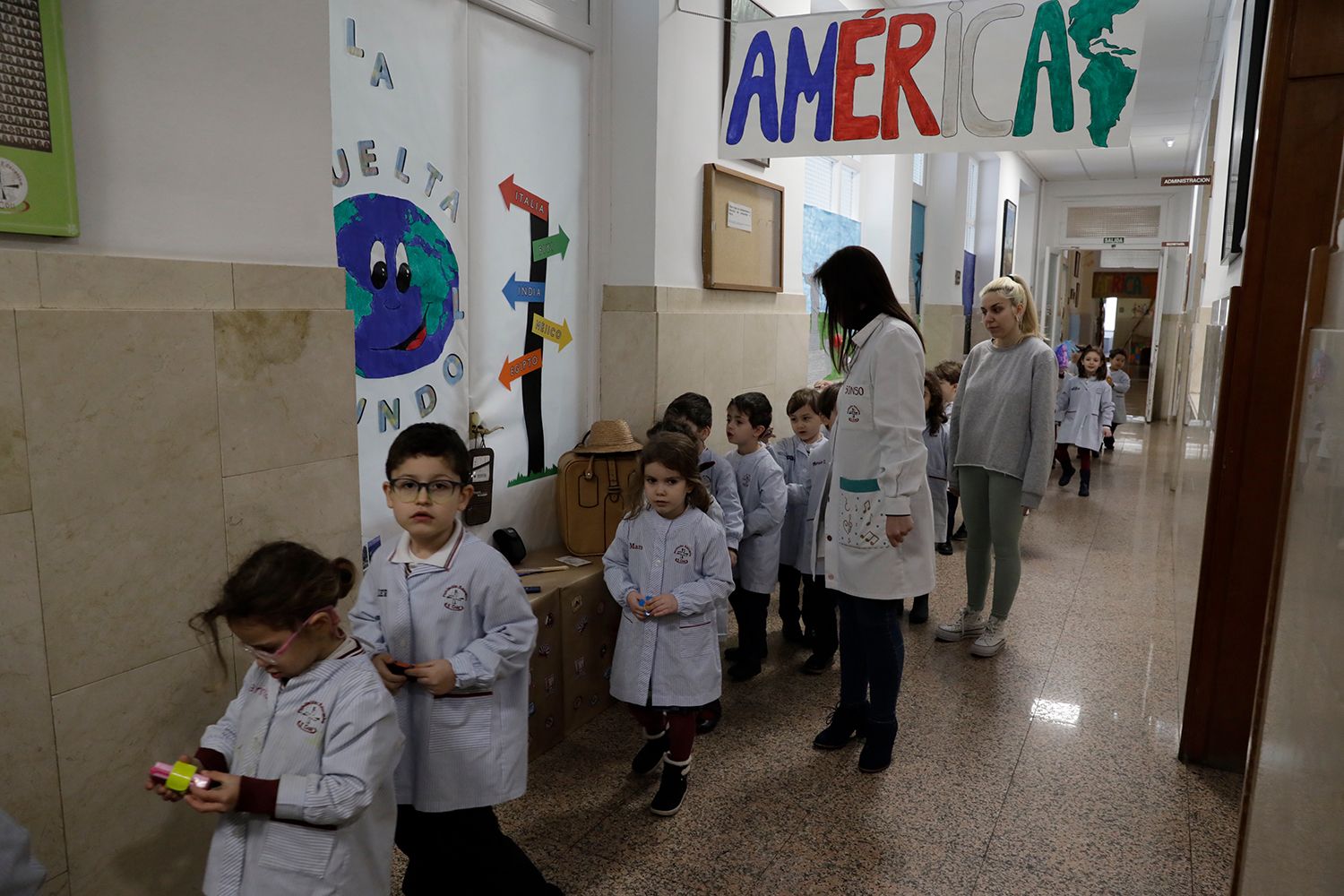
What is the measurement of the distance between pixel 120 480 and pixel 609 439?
6.56 ft

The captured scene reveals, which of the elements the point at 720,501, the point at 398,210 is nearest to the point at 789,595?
the point at 720,501

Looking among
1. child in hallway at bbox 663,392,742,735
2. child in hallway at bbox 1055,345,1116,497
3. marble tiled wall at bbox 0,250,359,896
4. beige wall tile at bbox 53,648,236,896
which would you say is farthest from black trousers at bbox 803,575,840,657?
child in hallway at bbox 1055,345,1116,497

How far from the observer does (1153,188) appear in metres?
14.8

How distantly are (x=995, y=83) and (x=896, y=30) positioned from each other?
403mm

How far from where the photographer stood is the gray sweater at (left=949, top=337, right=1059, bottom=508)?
360 cm

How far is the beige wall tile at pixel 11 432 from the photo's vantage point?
5.23ft

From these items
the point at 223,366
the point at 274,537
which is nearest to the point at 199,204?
the point at 223,366

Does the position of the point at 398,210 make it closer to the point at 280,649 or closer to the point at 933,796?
the point at 280,649

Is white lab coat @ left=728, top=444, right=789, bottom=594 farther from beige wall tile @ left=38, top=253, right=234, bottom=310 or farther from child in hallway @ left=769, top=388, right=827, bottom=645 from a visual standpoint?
beige wall tile @ left=38, top=253, right=234, bottom=310

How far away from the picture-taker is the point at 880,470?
8.81ft

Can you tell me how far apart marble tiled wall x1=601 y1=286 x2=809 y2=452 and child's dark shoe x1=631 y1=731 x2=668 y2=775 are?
4.89 feet

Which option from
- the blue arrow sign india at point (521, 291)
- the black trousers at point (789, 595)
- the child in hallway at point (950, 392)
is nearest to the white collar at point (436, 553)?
the blue arrow sign india at point (521, 291)

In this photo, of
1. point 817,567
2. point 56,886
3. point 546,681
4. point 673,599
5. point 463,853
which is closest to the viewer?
point 56,886

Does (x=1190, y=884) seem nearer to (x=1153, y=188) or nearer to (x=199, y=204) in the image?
(x=199, y=204)
